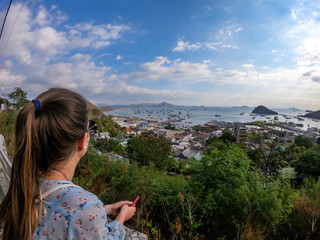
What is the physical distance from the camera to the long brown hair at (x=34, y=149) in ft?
2.10

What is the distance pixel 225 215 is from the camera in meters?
2.69

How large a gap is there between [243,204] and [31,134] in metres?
2.90

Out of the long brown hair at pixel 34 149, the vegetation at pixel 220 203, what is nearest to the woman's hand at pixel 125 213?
the long brown hair at pixel 34 149

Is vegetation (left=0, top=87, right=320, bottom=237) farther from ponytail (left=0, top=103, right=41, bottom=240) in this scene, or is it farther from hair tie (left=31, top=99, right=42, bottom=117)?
hair tie (left=31, top=99, right=42, bottom=117)

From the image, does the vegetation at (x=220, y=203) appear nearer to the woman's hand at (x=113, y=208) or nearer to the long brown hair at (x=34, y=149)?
the woman's hand at (x=113, y=208)

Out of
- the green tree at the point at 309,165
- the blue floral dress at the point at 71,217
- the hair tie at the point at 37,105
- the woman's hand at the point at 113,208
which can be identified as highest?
the hair tie at the point at 37,105

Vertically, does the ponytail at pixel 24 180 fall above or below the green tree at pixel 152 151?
above

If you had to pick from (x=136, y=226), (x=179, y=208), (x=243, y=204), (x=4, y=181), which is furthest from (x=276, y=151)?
(x=4, y=181)

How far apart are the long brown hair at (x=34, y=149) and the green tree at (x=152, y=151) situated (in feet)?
25.9

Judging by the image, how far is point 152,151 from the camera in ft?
28.9

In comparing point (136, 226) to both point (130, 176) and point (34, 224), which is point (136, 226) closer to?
point (130, 176)

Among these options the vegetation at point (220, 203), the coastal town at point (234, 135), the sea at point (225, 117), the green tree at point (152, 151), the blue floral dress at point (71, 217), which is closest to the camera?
the blue floral dress at point (71, 217)

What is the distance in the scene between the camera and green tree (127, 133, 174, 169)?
28.7ft

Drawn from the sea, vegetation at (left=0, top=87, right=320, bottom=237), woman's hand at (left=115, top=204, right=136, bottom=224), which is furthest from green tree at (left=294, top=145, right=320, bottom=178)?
woman's hand at (left=115, top=204, right=136, bottom=224)
